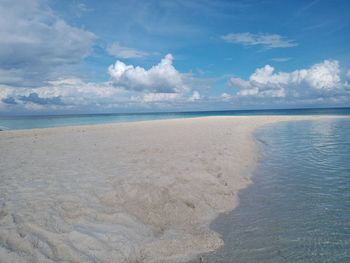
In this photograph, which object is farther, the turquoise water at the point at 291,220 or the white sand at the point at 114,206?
the turquoise water at the point at 291,220

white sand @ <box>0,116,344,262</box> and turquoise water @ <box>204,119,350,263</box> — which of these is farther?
turquoise water @ <box>204,119,350,263</box>

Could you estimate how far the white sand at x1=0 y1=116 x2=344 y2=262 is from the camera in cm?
512

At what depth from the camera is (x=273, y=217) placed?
693 centimetres

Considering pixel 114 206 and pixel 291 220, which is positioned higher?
pixel 114 206

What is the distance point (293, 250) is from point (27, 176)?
912cm

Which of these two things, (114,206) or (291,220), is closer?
(291,220)

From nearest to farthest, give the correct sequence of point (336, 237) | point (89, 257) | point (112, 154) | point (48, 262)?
point (48, 262) → point (89, 257) → point (336, 237) → point (112, 154)

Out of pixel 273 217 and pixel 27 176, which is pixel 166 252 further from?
pixel 27 176

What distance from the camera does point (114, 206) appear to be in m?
7.27

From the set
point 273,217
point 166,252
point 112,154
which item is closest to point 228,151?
point 112,154

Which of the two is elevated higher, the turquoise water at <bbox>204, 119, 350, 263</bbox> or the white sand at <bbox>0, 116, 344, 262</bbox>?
the white sand at <bbox>0, 116, 344, 262</bbox>

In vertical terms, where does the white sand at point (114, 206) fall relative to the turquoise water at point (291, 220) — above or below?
above

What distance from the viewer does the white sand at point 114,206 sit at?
5.12 meters

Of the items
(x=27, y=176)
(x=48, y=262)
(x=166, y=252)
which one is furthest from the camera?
(x=27, y=176)
